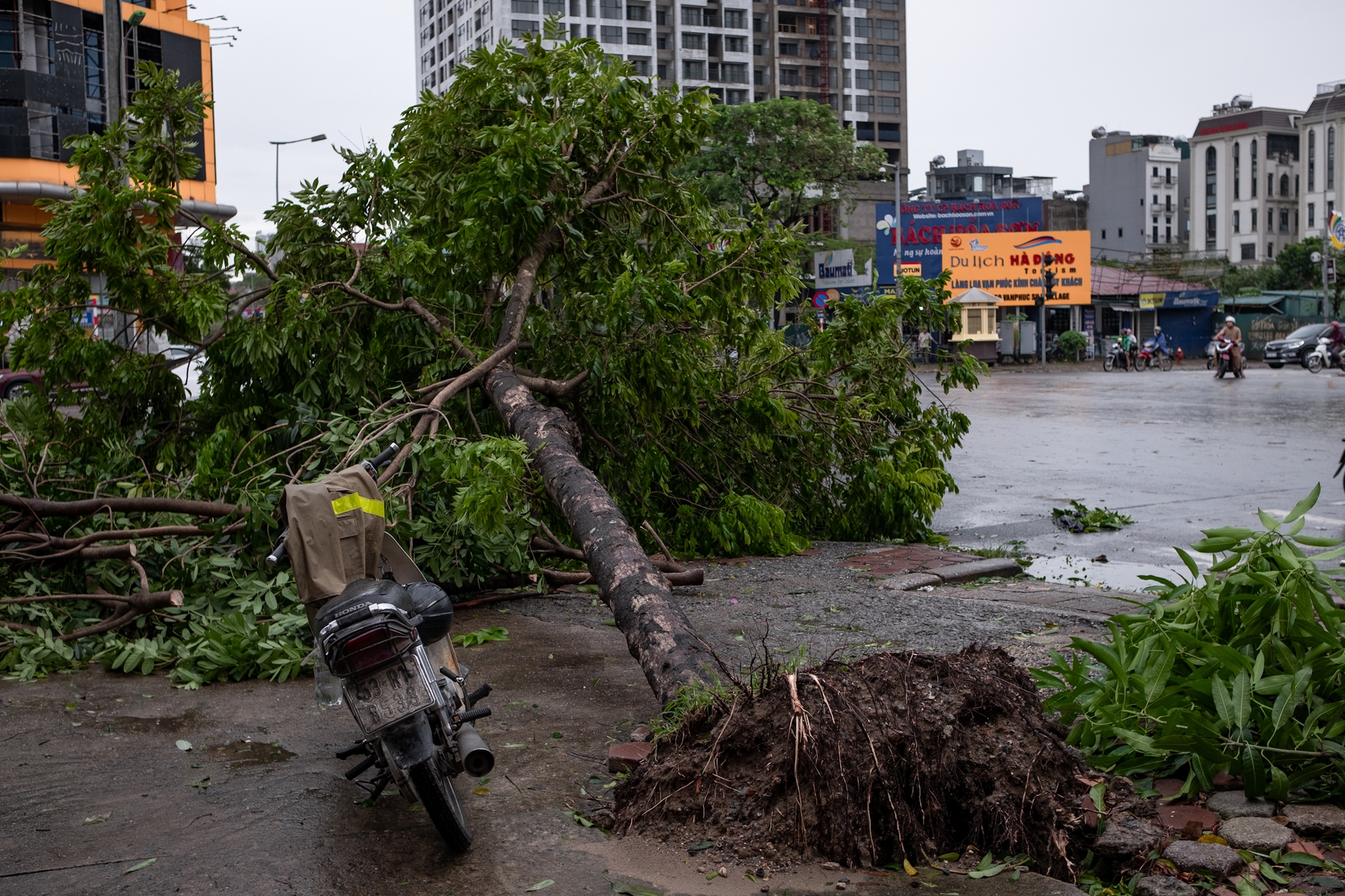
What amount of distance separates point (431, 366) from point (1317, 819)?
603 centimetres

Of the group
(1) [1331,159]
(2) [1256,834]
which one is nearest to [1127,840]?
(2) [1256,834]

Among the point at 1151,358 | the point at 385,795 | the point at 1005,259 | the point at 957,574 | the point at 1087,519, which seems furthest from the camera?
the point at 1005,259

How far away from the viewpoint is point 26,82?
40031 millimetres

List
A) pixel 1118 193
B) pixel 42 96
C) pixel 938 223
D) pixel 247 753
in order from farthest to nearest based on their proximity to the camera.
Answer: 1. pixel 1118 193
2. pixel 938 223
3. pixel 42 96
4. pixel 247 753

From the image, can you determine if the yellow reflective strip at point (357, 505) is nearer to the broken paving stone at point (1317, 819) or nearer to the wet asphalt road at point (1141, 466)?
the broken paving stone at point (1317, 819)

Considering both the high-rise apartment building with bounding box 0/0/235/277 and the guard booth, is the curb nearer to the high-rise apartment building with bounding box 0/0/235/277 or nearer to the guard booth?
the high-rise apartment building with bounding box 0/0/235/277

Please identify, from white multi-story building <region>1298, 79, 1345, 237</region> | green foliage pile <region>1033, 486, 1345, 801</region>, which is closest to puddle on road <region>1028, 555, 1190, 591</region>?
green foliage pile <region>1033, 486, 1345, 801</region>

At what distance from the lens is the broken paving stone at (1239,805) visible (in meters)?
3.81

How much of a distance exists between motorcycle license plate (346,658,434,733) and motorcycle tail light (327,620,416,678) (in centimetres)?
5

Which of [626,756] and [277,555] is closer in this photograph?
[277,555]

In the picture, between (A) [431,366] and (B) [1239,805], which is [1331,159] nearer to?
(A) [431,366]

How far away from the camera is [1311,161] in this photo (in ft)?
393

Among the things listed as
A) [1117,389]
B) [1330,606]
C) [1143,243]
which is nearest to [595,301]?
[1330,606]

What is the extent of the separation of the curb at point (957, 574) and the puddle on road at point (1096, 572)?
29cm
